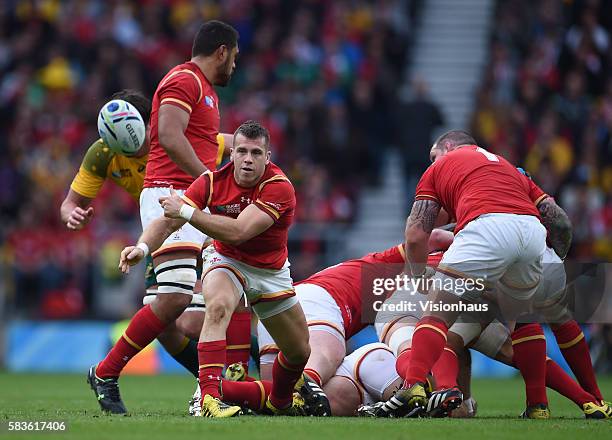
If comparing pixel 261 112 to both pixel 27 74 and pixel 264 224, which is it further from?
pixel 264 224

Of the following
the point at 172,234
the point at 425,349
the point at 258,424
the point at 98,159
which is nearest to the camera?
the point at 258,424

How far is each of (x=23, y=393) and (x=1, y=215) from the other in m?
8.07

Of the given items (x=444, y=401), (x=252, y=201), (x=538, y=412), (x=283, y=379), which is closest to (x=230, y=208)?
(x=252, y=201)

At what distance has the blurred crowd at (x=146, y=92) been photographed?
1620 centimetres

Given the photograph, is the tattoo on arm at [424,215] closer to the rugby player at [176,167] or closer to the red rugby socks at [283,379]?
the red rugby socks at [283,379]

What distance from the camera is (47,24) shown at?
2097 cm

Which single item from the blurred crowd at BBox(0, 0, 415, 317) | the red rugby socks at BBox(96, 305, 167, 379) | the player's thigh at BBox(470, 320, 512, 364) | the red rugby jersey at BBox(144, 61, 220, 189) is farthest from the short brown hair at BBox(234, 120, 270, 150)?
the blurred crowd at BBox(0, 0, 415, 317)

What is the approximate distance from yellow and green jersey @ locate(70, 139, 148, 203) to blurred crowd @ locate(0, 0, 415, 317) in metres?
7.04

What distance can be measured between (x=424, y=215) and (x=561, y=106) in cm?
1079

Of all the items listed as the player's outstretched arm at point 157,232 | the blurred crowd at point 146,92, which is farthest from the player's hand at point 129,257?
the blurred crowd at point 146,92

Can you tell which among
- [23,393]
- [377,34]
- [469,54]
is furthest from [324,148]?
[23,393]

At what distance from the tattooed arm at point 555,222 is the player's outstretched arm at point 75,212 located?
3166mm

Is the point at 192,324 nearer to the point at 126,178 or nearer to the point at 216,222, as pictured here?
the point at 126,178

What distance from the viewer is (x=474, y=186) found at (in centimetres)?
755
